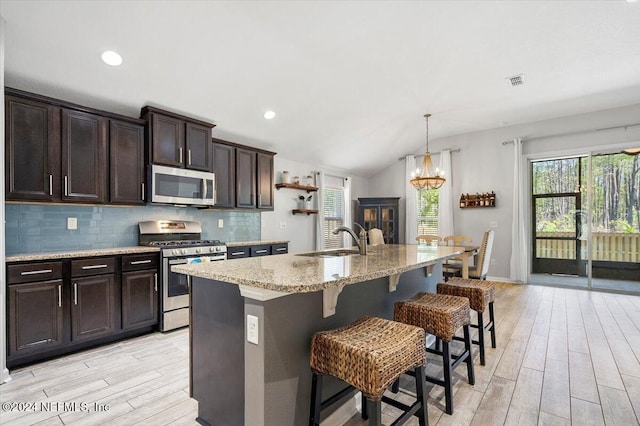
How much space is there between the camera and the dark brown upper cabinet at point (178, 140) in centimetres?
349

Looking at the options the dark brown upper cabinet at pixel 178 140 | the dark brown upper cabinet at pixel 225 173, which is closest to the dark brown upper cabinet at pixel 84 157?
the dark brown upper cabinet at pixel 178 140

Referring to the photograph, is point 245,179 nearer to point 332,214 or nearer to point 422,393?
point 332,214

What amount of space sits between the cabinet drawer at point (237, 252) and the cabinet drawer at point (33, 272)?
1761 mm

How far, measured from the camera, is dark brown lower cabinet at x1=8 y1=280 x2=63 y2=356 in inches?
98.2

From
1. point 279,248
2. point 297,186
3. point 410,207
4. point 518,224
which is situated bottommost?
point 279,248

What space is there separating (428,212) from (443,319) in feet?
17.7

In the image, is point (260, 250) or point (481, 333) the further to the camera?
point (260, 250)

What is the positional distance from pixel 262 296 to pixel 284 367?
0.41m

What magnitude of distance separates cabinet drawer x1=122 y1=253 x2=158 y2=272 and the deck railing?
254 inches

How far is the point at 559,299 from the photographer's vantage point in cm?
475

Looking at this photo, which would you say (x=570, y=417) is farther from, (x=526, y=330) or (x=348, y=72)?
→ (x=348, y=72)

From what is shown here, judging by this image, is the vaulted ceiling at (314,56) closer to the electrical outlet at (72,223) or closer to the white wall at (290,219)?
the white wall at (290,219)

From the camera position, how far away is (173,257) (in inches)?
134

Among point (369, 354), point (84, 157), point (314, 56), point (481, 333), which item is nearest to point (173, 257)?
point (84, 157)
